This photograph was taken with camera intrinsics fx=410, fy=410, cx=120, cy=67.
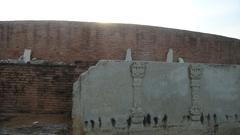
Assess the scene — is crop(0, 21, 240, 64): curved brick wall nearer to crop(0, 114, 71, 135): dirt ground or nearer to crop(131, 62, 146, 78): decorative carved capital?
crop(0, 114, 71, 135): dirt ground

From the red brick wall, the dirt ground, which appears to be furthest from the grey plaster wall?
the red brick wall

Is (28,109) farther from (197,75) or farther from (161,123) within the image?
(197,75)

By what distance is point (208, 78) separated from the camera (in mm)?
7695

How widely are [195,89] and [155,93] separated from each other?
80cm

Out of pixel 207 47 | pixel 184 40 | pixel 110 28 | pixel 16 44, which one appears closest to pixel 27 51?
pixel 16 44

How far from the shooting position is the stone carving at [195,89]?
7406mm

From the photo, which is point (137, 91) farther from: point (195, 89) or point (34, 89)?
point (34, 89)

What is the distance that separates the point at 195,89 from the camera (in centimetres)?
750

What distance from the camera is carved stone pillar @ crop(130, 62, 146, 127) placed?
6.96 metres

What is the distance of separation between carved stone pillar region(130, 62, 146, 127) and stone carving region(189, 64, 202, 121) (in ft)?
3.20

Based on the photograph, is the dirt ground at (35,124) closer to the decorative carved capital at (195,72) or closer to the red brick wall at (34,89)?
the red brick wall at (34,89)

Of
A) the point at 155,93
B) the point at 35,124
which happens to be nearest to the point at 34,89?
the point at 35,124

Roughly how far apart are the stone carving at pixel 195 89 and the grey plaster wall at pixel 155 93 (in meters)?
0.05

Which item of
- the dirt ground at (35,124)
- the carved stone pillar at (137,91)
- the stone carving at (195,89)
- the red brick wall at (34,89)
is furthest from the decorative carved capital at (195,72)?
the dirt ground at (35,124)
